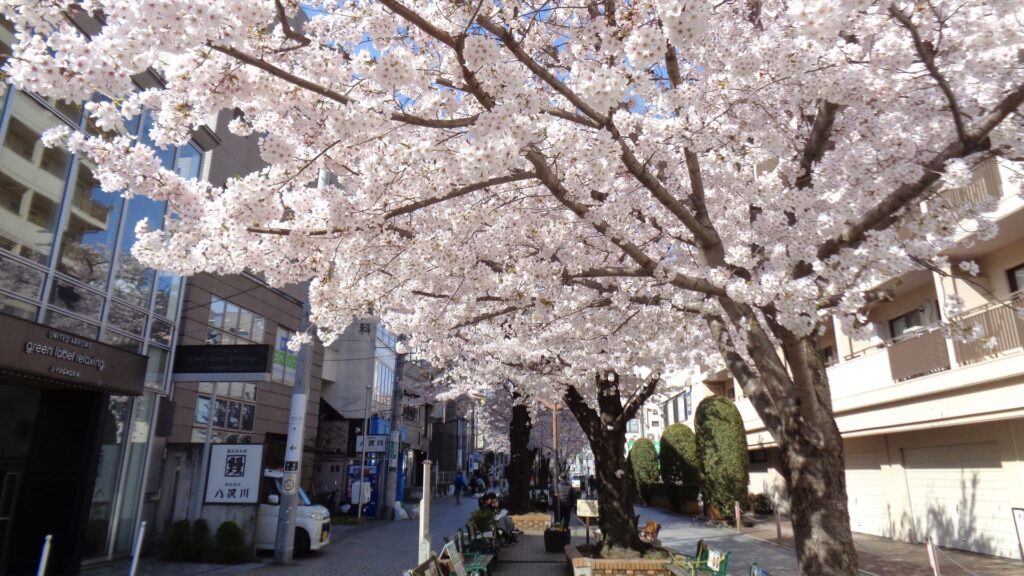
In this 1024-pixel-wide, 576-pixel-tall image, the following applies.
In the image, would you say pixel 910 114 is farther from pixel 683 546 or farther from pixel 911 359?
pixel 683 546

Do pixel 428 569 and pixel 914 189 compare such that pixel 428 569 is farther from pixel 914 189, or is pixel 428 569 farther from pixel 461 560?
pixel 914 189

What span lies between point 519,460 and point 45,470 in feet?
45.3

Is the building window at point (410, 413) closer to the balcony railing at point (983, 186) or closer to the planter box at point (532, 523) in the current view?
the planter box at point (532, 523)

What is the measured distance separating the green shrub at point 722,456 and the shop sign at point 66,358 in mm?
19478

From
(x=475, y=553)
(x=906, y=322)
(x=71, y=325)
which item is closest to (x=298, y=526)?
(x=475, y=553)

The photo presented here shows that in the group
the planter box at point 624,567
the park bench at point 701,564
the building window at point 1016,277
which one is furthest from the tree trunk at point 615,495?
the building window at point 1016,277

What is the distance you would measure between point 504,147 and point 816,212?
3507 mm

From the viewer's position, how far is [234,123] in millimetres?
5852

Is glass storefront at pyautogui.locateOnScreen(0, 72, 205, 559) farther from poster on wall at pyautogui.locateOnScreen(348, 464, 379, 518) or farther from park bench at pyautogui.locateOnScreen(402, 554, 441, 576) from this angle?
poster on wall at pyautogui.locateOnScreen(348, 464, 379, 518)

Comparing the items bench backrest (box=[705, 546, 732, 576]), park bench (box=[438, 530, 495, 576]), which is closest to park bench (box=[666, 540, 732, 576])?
bench backrest (box=[705, 546, 732, 576])

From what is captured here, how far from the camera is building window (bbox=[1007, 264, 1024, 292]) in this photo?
1295cm

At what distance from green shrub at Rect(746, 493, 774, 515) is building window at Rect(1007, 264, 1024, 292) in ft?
48.6

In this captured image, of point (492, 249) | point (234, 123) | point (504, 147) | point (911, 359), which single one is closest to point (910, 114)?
point (504, 147)

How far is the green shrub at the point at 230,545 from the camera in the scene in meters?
13.4
